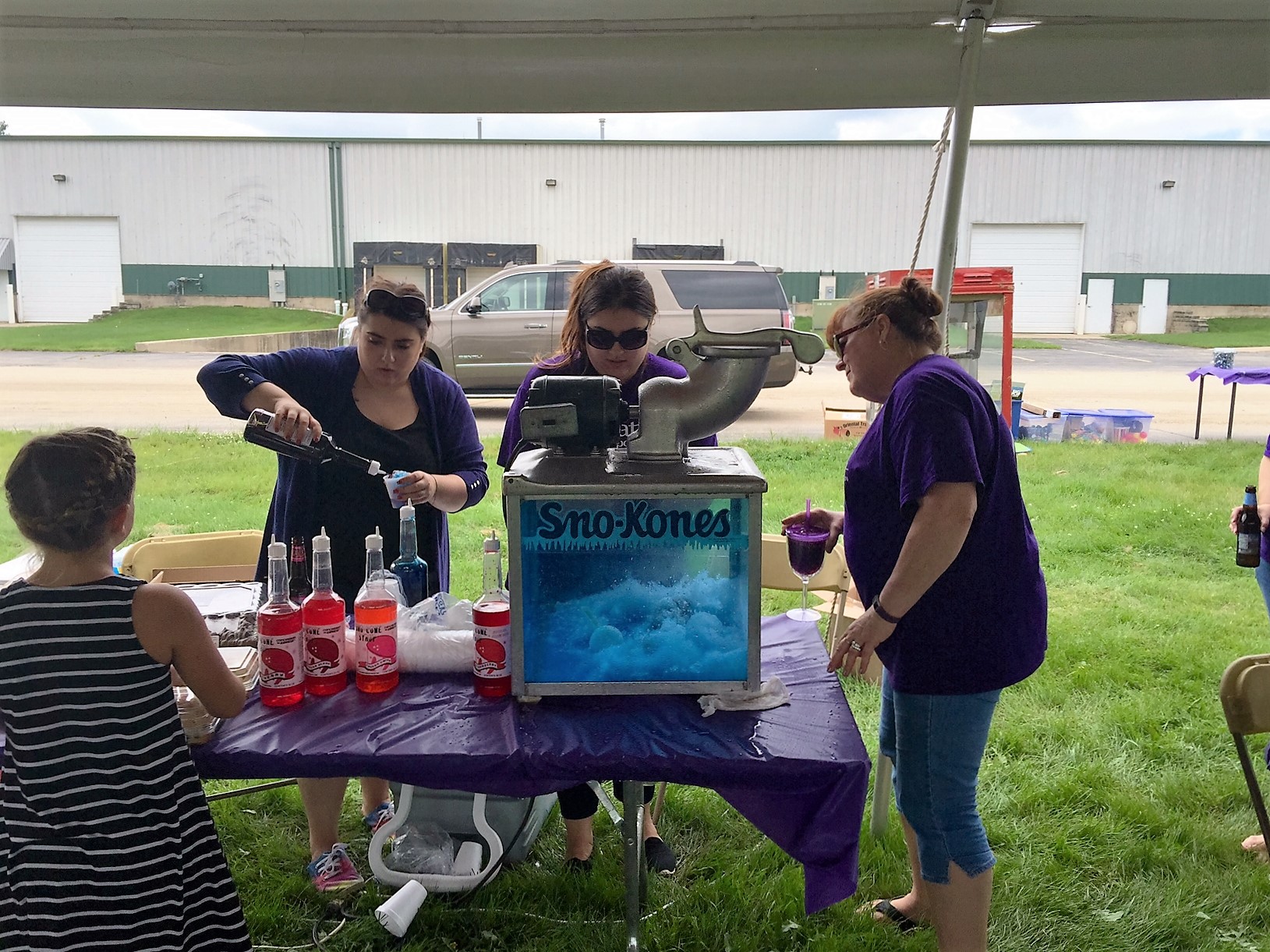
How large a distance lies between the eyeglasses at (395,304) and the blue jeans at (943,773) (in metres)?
1.39

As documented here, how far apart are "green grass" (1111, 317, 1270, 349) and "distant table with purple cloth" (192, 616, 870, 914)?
22.0 meters

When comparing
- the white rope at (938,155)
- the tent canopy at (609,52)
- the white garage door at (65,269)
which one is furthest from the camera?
the white garage door at (65,269)

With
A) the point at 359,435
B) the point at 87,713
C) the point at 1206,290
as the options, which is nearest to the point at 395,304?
the point at 359,435

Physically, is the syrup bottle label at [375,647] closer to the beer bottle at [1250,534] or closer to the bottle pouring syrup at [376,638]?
the bottle pouring syrup at [376,638]

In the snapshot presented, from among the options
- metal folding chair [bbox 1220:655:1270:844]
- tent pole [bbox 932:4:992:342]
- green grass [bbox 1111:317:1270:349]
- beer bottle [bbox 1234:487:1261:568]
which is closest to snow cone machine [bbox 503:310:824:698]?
metal folding chair [bbox 1220:655:1270:844]

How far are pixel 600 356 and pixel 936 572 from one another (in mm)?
1019

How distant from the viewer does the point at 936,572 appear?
1614 mm

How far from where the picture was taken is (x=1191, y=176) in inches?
835

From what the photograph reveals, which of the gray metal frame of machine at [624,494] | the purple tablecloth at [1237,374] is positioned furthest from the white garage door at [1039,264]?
the gray metal frame of machine at [624,494]

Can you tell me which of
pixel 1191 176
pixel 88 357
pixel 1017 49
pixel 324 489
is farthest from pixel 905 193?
pixel 324 489

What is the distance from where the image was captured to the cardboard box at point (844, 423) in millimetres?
8550

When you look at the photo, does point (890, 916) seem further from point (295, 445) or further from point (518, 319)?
point (518, 319)

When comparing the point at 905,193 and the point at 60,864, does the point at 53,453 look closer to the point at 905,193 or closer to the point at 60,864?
the point at 60,864

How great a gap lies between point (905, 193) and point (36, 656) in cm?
2079
